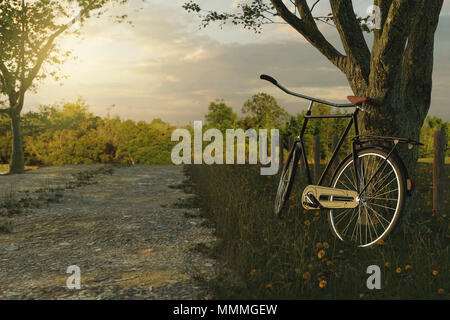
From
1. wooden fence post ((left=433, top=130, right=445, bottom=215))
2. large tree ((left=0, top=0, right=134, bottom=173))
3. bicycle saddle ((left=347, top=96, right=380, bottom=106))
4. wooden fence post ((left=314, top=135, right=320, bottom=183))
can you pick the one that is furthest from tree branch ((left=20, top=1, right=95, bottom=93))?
bicycle saddle ((left=347, top=96, right=380, bottom=106))

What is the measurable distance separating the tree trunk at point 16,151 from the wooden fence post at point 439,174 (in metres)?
16.0

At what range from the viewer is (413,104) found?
560cm

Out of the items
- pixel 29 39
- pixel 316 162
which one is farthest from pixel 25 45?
pixel 316 162

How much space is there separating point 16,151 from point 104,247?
570 inches

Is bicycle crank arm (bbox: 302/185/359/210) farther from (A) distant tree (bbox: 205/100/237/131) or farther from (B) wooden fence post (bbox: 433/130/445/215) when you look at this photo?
(A) distant tree (bbox: 205/100/237/131)

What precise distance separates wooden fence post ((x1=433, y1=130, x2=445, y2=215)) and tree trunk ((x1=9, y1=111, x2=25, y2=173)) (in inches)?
631

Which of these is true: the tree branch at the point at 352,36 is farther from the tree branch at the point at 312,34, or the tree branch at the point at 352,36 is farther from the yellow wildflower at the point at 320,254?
the yellow wildflower at the point at 320,254

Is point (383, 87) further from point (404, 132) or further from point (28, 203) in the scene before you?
point (28, 203)

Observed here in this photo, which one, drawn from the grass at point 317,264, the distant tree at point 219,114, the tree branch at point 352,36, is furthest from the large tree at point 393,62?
the distant tree at point 219,114

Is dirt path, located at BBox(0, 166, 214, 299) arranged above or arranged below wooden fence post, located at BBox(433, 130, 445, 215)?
below

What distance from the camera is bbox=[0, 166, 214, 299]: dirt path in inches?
153

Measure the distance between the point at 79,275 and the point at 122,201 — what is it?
5.02 m
